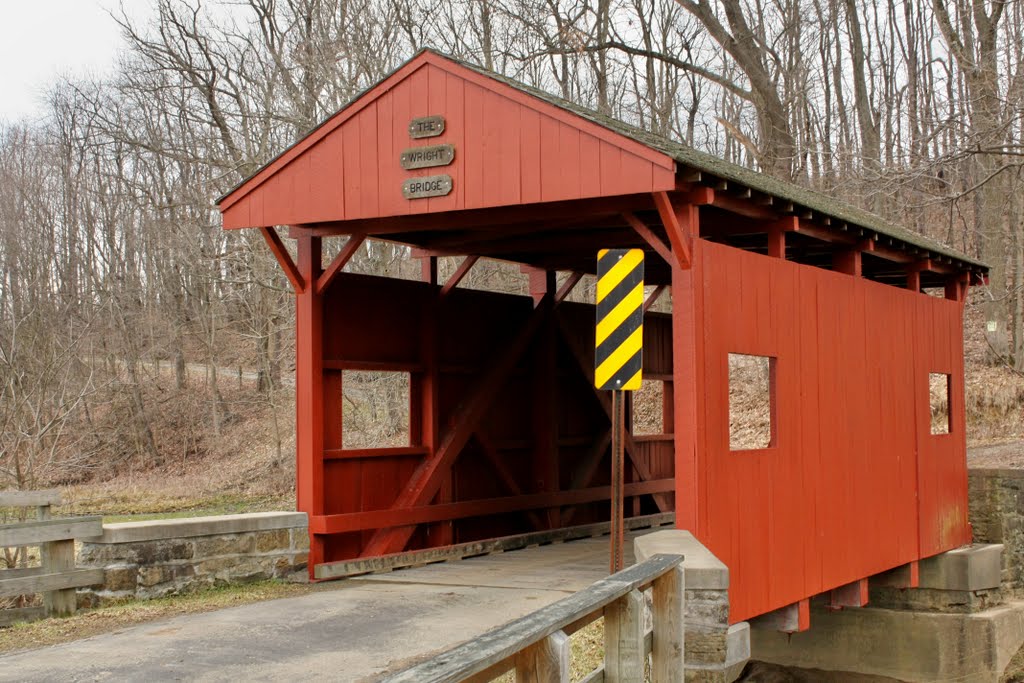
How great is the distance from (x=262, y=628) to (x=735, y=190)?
474cm

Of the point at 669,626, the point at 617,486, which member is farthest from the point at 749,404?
the point at 669,626

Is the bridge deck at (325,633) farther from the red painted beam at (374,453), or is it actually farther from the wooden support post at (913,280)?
the wooden support post at (913,280)

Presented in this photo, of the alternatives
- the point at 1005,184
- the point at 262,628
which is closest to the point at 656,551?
the point at 262,628

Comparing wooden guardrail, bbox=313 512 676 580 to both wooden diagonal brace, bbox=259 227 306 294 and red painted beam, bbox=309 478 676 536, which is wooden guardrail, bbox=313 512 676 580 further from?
wooden diagonal brace, bbox=259 227 306 294

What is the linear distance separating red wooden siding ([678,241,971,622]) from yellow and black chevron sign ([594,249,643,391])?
69 centimetres

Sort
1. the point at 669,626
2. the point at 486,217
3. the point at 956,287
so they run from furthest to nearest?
the point at 956,287, the point at 486,217, the point at 669,626

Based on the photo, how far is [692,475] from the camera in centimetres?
873

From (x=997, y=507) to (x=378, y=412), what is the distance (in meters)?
13.9

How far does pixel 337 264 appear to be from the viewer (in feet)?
34.1

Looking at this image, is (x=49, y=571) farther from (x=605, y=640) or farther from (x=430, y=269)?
(x=605, y=640)

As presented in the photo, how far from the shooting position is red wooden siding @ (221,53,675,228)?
29.2 feet

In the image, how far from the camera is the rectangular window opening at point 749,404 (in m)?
22.8

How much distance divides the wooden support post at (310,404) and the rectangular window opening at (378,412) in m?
13.4

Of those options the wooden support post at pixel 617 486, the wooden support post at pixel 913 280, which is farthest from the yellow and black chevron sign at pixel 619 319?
the wooden support post at pixel 913 280
